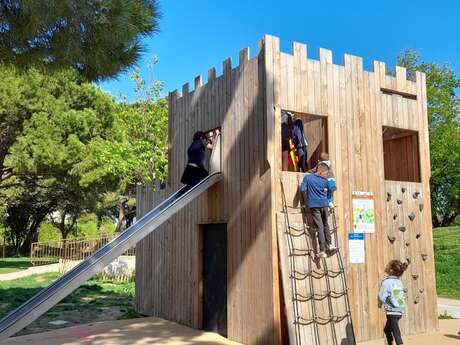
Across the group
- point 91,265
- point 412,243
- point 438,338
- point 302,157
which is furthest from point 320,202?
point 91,265

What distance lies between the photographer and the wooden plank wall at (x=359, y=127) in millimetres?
8898

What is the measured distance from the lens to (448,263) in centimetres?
1953

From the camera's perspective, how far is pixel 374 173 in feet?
31.8

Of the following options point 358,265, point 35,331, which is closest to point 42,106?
point 35,331

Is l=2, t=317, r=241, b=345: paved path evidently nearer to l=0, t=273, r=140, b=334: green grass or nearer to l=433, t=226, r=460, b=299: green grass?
l=0, t=273, r=140, b=334: green grass

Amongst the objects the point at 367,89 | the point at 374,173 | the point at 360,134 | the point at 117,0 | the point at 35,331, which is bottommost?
the point at 35,331

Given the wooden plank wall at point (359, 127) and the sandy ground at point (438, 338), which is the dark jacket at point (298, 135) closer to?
the wooden plank wall at point (359, 127)

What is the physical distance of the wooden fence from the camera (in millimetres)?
20156

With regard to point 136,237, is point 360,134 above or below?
above

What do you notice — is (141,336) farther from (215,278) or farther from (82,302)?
(82,302)

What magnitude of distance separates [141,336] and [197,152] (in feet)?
12.1

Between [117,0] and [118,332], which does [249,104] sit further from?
[118,332]

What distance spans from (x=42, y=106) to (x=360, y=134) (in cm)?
1997

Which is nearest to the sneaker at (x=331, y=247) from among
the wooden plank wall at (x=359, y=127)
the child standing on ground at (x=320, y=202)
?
the child standing on ground at (x=320, y=202)
